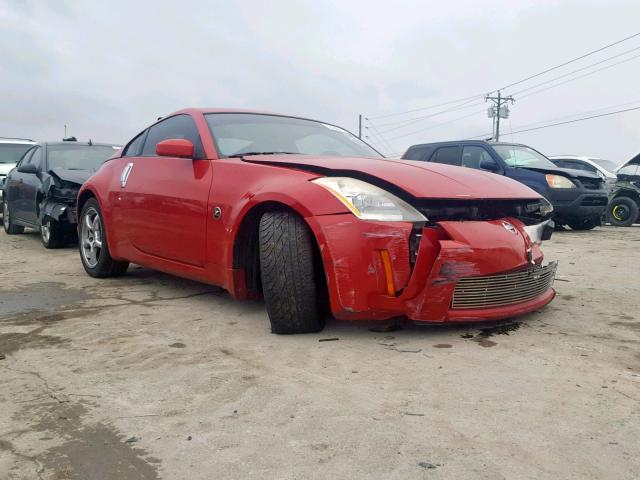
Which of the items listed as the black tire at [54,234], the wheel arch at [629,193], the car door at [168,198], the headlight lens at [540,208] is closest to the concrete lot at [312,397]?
the car door at [168,198]

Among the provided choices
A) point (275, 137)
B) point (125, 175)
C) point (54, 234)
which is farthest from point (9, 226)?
point (275, 137)

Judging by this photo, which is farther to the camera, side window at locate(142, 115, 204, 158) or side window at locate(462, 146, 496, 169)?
side window at locate(462, 146, 496, 169)

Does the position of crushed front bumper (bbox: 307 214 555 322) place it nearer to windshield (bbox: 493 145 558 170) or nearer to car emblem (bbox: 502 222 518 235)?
car emblem (bbox: 502 222 518 235)

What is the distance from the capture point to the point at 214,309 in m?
3.60

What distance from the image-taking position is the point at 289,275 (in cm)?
287

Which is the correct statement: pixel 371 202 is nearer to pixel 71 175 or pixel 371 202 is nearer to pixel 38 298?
pixel 38 298

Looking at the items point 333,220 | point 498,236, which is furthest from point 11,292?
point 498,236

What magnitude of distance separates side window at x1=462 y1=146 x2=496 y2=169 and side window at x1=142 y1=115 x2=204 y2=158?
19.3 ft

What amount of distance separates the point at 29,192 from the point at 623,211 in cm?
1063

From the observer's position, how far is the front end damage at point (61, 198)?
21.5 ft

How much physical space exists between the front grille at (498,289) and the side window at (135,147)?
2.92 metres

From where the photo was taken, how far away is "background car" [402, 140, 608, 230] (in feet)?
28.6

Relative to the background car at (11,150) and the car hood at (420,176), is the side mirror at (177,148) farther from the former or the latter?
the background car at (11,150)

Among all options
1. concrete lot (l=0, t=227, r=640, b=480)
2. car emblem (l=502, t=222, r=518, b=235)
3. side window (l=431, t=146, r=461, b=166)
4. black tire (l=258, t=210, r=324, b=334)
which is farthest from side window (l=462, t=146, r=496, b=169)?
black tire (l=258, t=210, r=324, b=334)
